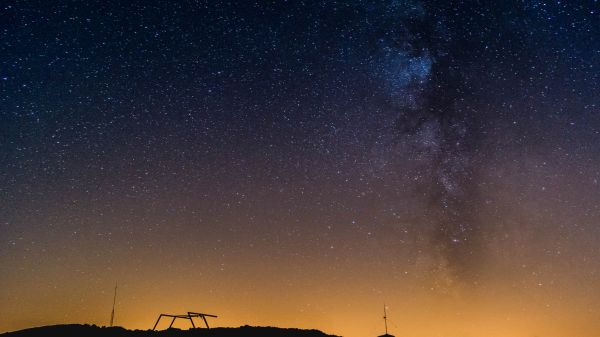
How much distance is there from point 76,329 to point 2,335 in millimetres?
3242

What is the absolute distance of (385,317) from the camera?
37906mm

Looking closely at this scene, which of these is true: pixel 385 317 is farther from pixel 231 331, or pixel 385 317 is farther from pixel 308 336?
pixel 231 331

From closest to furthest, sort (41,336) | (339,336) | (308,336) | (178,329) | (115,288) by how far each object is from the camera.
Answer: (41,336), (178,329), (308,336), (339,336), (115,288)

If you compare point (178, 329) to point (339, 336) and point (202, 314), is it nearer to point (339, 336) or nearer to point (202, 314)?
point (202, 314)

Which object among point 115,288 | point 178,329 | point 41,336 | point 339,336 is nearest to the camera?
point 41,336

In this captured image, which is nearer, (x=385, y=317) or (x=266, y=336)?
(x=266, y=336)

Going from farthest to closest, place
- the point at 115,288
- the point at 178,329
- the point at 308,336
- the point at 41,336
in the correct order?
the point at 115,288 → the point at 308,336 → the point at 178,329 → the point at 41,336

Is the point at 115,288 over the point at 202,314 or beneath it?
over

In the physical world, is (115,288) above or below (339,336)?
above

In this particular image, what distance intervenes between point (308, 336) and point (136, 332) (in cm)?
741

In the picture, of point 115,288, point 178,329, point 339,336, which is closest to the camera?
point 178,329

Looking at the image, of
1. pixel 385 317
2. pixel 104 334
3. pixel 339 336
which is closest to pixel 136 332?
pixel 104 334

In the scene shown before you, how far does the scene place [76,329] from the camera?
17453 mm

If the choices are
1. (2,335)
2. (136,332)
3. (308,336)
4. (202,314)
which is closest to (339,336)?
(308,336)
